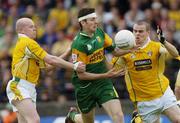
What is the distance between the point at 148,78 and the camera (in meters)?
13.9

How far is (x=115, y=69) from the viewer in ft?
44.2

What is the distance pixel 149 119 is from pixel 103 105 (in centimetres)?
90

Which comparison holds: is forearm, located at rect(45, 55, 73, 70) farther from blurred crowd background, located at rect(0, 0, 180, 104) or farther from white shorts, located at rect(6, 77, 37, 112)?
blurred crowd background, located at rect(0, 0, 180, 104)

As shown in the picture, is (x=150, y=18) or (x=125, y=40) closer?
(x=125, y=40)

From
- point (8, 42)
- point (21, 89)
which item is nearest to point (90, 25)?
point (21, 89)

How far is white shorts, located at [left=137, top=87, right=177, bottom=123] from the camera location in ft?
45.3

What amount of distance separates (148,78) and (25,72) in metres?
2.11

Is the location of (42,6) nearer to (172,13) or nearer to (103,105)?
(172,13)

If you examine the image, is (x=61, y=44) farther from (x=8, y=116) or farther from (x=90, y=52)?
(x=90, y=52)

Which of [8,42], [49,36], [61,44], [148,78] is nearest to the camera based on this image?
[148,78]

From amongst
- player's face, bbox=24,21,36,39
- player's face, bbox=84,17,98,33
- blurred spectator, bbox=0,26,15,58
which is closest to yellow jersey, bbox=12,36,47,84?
player's face, bbox=24,21,36,39

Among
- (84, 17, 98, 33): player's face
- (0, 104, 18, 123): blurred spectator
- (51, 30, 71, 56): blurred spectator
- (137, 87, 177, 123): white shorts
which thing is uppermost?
(84, 17, 98, 33): player's face

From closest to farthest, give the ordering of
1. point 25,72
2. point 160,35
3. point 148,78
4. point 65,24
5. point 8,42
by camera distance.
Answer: point 160,35 < point 25,72 < point 148,78 < point 8,42 < point 65,24

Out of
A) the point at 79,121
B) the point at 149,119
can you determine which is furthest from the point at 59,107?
the point at 149,119
